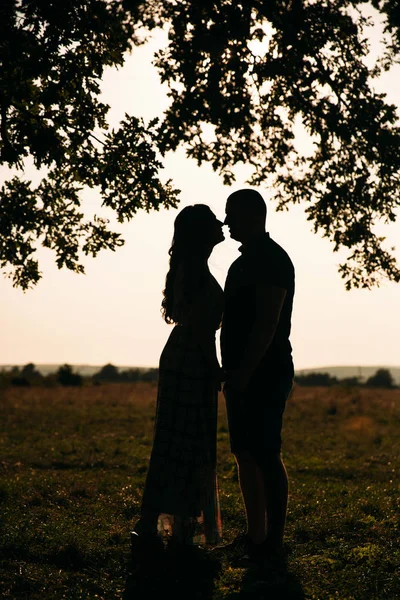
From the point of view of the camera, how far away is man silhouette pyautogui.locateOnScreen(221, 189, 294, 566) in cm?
530

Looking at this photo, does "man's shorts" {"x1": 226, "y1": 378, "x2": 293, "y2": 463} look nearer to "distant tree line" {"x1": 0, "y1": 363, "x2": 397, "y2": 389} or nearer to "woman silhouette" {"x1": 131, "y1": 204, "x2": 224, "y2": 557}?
"woman silhouette" {"x1": 131, "y1": 204, "x2": 224, "y2": 557}

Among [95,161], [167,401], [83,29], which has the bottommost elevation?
[167,401]

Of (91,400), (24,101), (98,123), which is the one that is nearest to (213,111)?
(98,123)

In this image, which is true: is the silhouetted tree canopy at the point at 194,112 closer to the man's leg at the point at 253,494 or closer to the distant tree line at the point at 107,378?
the man's leg at the point at 253,494

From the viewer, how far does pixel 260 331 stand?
5.25 metres

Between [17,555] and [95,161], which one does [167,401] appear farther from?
[95,161]

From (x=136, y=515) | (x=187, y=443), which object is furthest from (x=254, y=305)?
(x=136, y=515)

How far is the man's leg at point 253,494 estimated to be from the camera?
18.1 feet

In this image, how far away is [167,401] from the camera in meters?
5.83

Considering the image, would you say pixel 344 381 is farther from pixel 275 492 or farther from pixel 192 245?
pixel 192 245

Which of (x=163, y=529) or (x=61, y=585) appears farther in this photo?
(x=163, y=529)

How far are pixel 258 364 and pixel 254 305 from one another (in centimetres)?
48

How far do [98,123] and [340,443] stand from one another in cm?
1150

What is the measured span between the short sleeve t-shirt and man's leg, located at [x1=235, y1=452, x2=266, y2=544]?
2.56 feet
